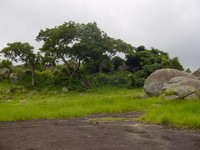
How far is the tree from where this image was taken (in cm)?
3391

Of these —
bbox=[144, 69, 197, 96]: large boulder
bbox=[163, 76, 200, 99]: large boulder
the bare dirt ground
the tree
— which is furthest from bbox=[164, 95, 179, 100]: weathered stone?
the tree

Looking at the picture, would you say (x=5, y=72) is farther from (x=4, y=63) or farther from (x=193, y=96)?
(x=193, y=96)

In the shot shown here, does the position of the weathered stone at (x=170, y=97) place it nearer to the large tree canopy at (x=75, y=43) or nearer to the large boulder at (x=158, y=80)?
the large boulder at (x=158, y=80)

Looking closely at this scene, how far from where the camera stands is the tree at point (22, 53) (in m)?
33.9

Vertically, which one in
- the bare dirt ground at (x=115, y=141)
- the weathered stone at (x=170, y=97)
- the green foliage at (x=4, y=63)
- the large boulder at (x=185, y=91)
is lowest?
the bare dirt ground at (x=115, y=141)

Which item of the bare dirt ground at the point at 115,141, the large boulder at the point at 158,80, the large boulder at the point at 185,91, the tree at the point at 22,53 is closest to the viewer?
the bare dirt ground at the point at 115,141

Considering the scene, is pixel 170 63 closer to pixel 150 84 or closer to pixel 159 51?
pixel 159 51

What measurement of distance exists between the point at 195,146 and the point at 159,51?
47.5 m

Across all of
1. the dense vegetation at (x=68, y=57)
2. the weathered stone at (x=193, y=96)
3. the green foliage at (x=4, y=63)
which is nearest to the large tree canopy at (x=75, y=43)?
the dense vegetation at (x=68, y=57)

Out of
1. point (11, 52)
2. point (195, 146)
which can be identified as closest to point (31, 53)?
point (11, 52)

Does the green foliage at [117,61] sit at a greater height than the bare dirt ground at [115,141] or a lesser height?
greater

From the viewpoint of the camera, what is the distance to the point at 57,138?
665cm

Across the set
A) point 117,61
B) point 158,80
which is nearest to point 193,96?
point 158,80

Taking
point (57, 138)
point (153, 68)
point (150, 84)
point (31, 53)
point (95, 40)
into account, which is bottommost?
point (57, 138)
